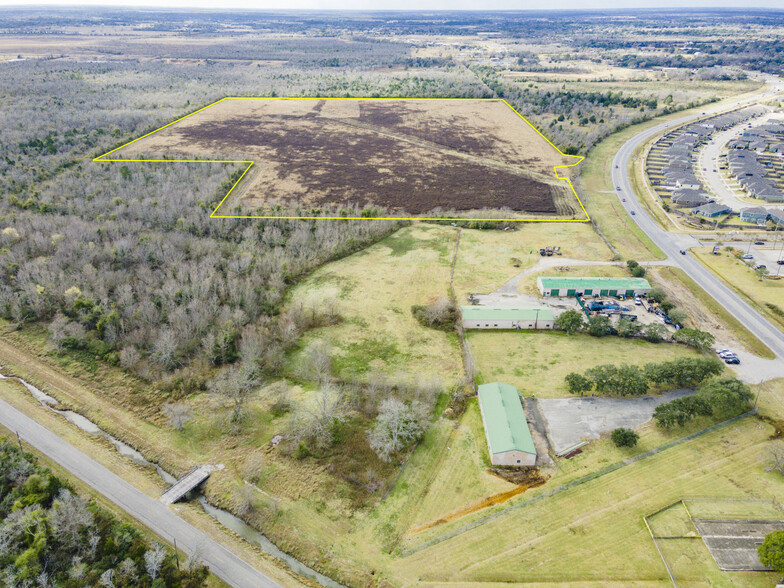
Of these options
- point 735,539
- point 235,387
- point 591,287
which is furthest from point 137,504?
point 591,287

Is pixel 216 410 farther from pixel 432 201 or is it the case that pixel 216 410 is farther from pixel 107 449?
pixel 432 201

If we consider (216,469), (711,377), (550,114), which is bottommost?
(216,469)

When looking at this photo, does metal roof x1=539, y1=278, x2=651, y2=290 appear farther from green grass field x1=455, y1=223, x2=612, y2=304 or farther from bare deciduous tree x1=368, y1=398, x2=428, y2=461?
bare deciduous tree x1=368, y1=398, x2=428, y2=461

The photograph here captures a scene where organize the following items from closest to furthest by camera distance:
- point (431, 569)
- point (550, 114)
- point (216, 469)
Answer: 1. point (431, 569)
2. point (216, 469)
3. point (550, 114)

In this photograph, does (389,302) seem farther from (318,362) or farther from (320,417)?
(320,417)

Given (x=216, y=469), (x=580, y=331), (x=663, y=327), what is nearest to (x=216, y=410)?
(x=216, y=469)

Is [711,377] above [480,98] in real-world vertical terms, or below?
below

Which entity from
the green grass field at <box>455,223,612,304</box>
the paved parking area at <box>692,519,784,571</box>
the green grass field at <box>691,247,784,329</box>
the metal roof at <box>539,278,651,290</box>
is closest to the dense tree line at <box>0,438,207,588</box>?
the paved parking area at <box>692,519,784,571</box>
